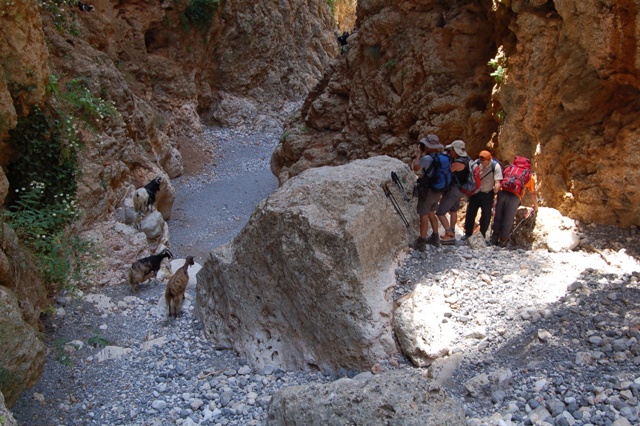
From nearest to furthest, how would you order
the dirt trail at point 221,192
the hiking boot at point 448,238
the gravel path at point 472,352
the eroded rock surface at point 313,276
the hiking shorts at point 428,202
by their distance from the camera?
the gravel path at point 472,352
the eroded rock surface at point 313,276
the hiking shorts at point 428,202
the hiking boot at point 448,238
the dirt trail at point 221,192

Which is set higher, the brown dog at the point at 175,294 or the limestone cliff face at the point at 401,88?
the limestone cliff face at the point at 401,88

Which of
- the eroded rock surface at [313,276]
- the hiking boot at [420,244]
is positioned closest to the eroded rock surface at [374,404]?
the eroded rock surface at [313,276]

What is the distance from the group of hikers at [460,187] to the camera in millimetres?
6832

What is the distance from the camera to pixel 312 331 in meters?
5.76

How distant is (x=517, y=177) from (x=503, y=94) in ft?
12.1

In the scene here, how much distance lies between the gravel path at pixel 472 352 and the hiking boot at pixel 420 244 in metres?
0.18

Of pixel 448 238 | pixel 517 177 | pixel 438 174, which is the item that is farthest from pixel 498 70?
pixel 448 238

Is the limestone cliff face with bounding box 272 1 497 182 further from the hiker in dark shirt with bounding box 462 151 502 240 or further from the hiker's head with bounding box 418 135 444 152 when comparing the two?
the hiker's head with bounding box 418 135 444 152

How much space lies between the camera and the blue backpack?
679cm

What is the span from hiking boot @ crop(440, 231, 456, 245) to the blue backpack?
0.79 meters

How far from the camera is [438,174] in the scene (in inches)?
269

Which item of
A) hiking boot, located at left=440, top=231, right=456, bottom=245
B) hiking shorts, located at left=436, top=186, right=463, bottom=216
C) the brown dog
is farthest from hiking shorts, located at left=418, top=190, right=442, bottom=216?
the brown dog

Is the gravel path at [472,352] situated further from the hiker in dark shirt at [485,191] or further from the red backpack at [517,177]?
the red backpack at [517,177]

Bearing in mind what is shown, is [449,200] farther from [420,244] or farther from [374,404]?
[374,404]
